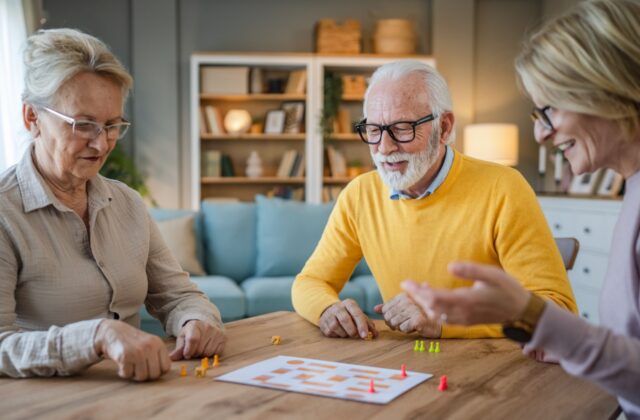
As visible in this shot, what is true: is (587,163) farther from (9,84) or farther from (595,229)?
(9,84)

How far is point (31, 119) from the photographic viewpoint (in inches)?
66.0

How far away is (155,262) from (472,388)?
911 mm

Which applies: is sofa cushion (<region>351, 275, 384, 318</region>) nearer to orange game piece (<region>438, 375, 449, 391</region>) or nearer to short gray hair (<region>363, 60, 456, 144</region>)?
short gray hair (<region>363, 60, 456, 144</region>)

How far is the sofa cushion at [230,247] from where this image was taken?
4.59 meters

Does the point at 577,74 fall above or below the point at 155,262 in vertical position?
above

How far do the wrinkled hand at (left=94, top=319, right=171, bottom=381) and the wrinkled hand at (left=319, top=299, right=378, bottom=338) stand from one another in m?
0.49

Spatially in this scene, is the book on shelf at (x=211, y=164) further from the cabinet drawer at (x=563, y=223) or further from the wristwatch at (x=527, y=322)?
the wristwatch at (x=527, y=322)

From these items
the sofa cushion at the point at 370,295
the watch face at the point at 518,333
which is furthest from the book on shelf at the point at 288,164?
the watch face at the point at 518,333

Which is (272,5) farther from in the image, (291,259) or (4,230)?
(4,230)

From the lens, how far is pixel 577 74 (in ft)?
3.62

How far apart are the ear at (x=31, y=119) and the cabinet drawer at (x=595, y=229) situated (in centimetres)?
354

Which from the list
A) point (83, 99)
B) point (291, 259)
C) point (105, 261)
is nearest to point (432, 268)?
point (105, 261)

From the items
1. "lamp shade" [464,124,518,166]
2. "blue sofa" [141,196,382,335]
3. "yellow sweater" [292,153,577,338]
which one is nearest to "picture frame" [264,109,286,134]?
"lamp shade" [464,124,518,166]

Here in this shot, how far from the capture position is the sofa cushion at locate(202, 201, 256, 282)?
15.1ft
